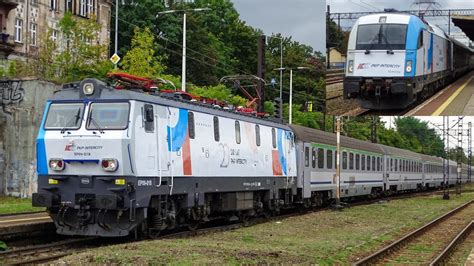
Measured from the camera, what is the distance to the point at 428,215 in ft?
96.5

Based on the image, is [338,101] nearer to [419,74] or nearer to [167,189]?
[419,74]

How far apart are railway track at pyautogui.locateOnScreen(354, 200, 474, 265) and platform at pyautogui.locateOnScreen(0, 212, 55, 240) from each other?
7571 millimetres

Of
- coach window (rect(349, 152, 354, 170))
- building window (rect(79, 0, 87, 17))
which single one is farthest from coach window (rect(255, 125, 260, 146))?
building window (rect(79, 0, 87, 17))

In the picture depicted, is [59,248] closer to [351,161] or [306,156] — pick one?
[306,156]

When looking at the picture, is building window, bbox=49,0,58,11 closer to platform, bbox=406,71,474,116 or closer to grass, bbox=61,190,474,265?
platform, bbox=406,71,474,116

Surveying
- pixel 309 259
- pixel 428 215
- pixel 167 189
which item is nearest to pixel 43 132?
pixel 167 189

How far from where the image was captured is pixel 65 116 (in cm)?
1622

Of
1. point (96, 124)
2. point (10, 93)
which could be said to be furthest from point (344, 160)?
point (96, 124)

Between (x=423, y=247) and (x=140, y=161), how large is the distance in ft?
25.5

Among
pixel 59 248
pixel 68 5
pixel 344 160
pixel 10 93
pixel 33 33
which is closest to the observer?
pixel 59 248

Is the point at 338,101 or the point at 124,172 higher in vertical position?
the point at 338,101

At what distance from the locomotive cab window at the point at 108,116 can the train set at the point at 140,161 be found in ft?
Answer: 0.08

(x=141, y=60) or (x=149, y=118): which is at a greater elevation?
(x=141, y=60)

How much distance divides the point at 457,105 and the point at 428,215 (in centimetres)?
600
